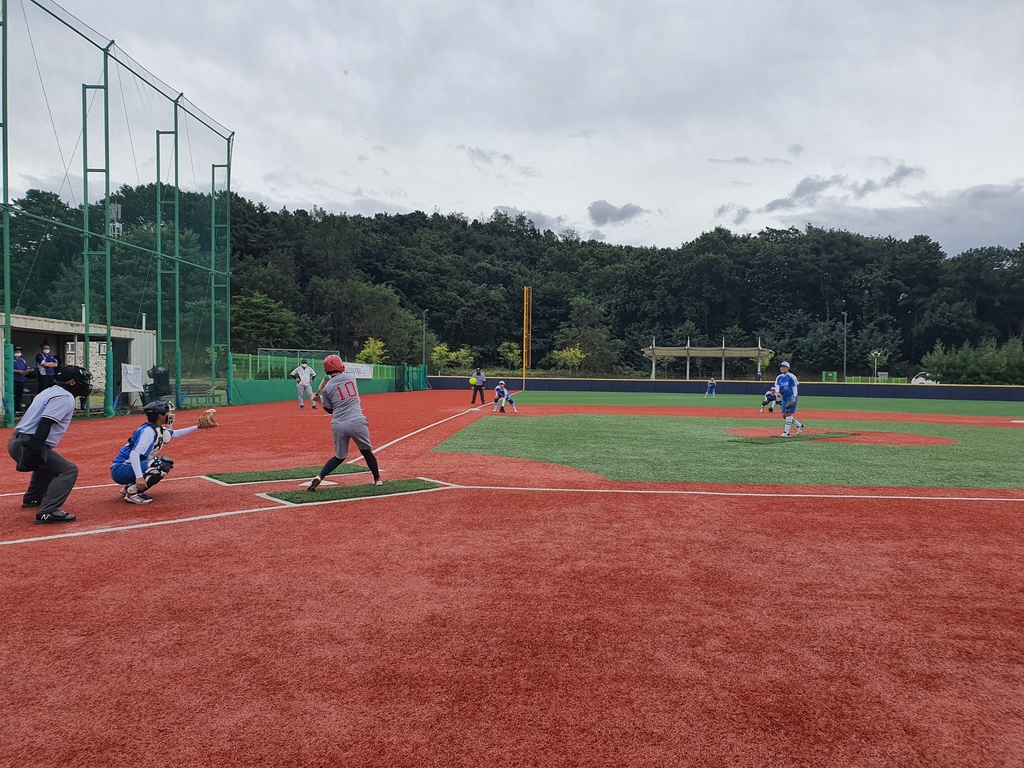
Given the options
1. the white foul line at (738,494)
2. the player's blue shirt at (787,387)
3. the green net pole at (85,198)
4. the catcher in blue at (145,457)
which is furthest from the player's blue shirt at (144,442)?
the green net pole at (85,198)

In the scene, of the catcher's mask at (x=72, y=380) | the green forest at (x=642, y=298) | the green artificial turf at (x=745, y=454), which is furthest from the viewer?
the green forest at (x=642, y=298)

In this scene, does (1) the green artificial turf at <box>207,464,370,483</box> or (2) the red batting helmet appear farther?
(1) the green artificial turf at <box>207,464,370,483</box>

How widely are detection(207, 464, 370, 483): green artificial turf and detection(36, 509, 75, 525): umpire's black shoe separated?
2387 millimetres

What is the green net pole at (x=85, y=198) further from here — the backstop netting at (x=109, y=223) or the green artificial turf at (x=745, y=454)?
the green artificial turf at (x=745, y=454)

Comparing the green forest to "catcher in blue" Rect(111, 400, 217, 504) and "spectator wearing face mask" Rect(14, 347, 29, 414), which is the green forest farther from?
"catcher in blue" Rect(111, 400, 217, 504)

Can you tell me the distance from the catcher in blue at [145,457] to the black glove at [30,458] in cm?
81

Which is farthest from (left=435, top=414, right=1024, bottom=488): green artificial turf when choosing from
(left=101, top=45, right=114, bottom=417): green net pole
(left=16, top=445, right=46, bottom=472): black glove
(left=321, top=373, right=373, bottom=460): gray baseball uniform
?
(left=101, top=45, right=114, bottom=417): green net pole

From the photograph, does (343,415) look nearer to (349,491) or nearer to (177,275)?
(349,491)

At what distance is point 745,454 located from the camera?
1227 centimetres

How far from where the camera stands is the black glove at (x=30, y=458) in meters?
6.28

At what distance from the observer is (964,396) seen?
1777 inches

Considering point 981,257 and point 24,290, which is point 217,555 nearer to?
point 24,290

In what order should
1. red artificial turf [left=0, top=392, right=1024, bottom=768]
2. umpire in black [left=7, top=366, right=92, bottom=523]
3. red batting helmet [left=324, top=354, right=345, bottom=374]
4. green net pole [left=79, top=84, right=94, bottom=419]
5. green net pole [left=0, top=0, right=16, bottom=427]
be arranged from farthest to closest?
green net pole [left=79, top=84, right=94, bottom=419] → green net pole [left=0, top=0, right=16, bottom=427] → red batting helmet [left=324, top=354, right=345, bottom=374] → umpire in black [left=7, top=366, right=92, bottom=523] → red artificial turf [left=0, top=392, right=1024, bottom=768]

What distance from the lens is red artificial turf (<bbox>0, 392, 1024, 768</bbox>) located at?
2.74 m
